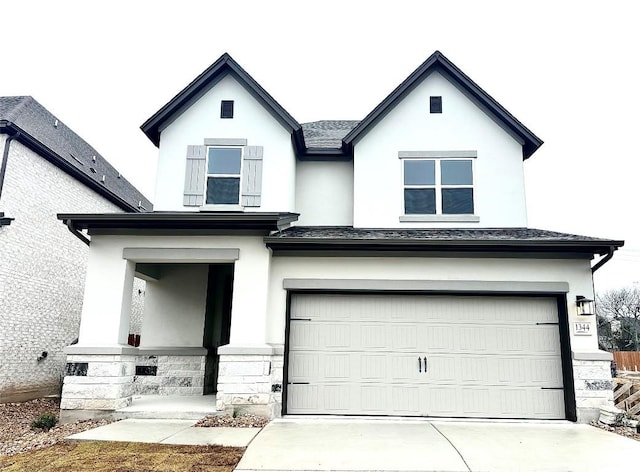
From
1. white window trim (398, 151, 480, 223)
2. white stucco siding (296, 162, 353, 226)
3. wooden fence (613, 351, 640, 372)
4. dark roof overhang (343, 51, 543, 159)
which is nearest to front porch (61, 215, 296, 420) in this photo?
white stucco siding (296, 162, 353, 226)

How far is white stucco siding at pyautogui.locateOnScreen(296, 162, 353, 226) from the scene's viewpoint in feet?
37.0

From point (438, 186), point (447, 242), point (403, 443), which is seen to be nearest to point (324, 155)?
point (438, 186)

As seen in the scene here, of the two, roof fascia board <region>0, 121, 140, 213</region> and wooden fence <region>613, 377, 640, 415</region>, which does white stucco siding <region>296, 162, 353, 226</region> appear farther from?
wooden fence <region>613, 377, 640, 415</region>

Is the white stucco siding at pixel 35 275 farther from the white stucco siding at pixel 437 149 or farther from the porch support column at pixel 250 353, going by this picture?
the white stucco siding at pixel 437 149

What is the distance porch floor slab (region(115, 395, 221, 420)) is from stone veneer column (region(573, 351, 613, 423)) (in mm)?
6346

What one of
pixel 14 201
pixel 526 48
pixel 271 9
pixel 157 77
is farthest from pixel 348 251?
pixel 157 77

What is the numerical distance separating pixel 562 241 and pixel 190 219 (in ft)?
22.2

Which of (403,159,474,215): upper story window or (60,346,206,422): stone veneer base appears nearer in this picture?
(60,346,206,422): stone veneer base

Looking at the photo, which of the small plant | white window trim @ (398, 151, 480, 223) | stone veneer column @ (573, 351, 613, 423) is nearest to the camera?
the small plant

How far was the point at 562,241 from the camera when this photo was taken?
27.0ft

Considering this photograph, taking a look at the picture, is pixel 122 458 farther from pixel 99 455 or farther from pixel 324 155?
pixel 324 155

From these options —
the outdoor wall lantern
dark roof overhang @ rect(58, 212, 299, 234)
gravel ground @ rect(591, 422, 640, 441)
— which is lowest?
gravel ground @ rect(591, 422, 640, 441)

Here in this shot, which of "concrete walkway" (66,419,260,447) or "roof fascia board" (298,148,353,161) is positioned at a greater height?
"roof fascia board" (298,148,353,161)

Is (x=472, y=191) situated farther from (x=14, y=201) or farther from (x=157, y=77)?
(x=157, y=77)
